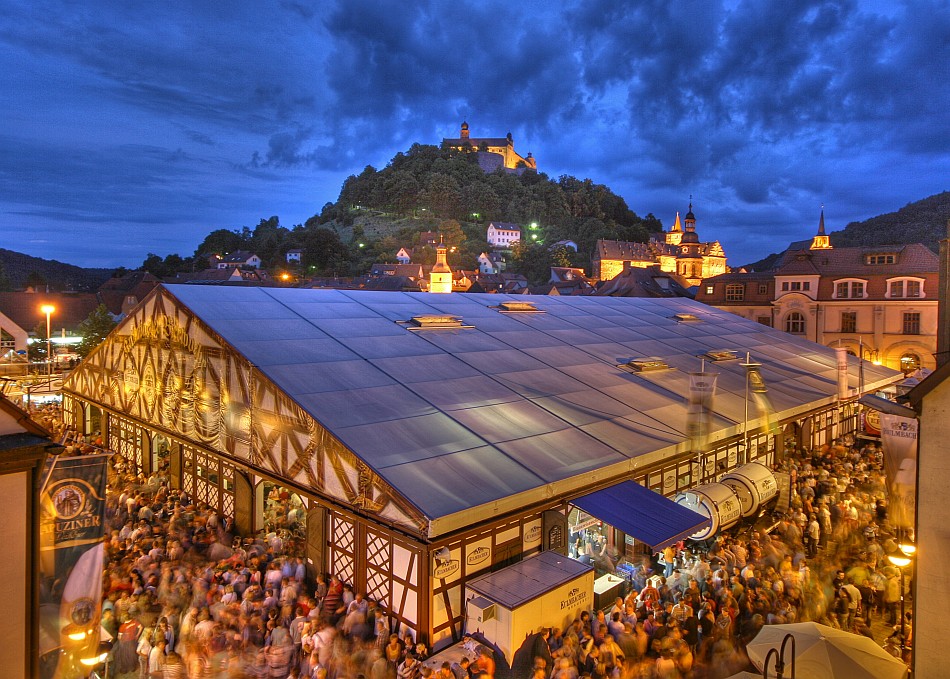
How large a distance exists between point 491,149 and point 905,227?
100 meters

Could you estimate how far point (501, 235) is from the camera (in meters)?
122

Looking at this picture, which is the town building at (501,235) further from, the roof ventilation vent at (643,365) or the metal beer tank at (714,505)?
the metal beer tank at (714,505)

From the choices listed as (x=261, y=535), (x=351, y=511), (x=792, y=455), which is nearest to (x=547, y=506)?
(x=351, y=511)

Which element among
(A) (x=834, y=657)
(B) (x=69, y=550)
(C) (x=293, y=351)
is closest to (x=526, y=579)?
(A) (x=834, y=657)

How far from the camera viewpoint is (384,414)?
11.7 m

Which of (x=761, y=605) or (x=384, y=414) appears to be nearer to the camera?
(x=761, y=605)

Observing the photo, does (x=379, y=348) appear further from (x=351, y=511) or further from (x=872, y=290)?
(x=872, y=290)

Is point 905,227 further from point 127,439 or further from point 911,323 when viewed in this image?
point 127,439

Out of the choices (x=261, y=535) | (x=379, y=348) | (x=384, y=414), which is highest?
(x=379, y=348)

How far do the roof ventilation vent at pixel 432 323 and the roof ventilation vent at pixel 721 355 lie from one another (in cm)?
1060

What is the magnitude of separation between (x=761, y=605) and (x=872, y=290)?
124ft

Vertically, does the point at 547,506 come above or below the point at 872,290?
below

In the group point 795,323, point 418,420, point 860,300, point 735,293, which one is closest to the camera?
point 418,420

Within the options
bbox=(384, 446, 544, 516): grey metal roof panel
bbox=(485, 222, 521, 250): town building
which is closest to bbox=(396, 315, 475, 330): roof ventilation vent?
bbox=(384, 446, 544, 516): grey metal roof panel
